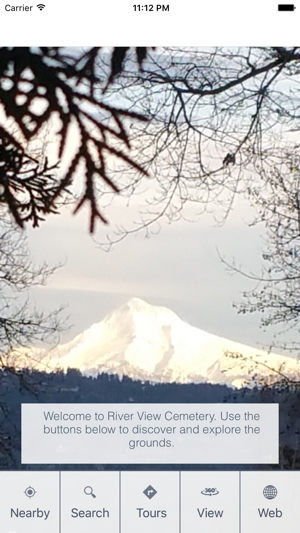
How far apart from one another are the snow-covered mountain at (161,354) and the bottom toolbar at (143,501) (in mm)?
143

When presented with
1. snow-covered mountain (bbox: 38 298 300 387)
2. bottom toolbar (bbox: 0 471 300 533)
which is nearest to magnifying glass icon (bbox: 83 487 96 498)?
bottom toolbar (bbox: 0 471 300 533)

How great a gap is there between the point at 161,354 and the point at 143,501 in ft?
0.70

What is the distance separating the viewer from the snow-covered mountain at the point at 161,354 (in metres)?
1.38

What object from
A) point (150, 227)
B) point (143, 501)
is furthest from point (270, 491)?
point (150, 227)

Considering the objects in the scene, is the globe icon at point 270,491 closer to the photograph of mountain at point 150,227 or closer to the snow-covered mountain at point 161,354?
the photograph of mountain at point 150,227

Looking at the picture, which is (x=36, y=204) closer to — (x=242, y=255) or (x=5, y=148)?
(x=5, y=148)

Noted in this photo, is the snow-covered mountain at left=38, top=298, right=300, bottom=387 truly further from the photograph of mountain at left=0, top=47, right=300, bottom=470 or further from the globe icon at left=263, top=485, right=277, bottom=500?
the globe icon at left=263, top=485, right=277, bottom=500

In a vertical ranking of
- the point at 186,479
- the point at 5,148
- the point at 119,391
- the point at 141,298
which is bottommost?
the point at 186,479

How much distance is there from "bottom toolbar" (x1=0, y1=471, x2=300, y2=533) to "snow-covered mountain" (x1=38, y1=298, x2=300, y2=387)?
5.6 inches

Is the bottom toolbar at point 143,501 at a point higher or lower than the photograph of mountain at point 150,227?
lower

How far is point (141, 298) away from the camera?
1382mm

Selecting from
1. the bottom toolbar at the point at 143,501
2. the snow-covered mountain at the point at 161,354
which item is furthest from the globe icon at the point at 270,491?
the snow-covered mountain at the point at 161,354
